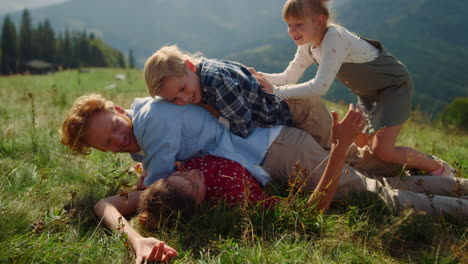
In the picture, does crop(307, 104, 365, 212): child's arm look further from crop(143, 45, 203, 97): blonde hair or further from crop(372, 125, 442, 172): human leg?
crop(143, 45, 203, 97): blonde hair

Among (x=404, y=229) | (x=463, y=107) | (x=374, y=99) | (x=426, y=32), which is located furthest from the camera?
(x=426, y=32)

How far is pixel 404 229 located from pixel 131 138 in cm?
257

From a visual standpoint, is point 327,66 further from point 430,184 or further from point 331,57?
point 430,184

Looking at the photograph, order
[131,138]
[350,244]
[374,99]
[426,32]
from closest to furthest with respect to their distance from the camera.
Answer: [350,244] < [131,138] < [374,99] < [426,32]

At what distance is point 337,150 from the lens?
2.57 metres

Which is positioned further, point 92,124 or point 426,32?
point 426,32

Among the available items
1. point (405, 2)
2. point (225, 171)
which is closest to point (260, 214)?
point (225, 171)

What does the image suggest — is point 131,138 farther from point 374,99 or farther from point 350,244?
point 374,99

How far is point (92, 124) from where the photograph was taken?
3135 millimetres

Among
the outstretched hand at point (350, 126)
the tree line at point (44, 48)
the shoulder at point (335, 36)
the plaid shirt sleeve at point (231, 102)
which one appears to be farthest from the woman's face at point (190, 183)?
the tree line at point (44, 48)

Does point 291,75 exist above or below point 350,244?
above

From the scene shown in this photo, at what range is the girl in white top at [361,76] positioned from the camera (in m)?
3.44

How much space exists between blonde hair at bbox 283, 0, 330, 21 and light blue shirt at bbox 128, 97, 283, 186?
1.20 m

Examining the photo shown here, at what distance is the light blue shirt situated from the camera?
3000 mm
